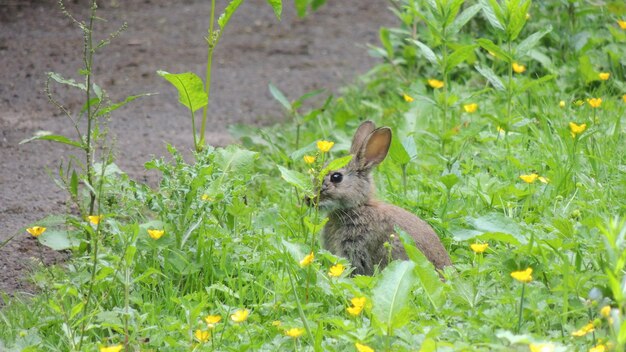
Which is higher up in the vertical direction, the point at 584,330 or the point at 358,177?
the point at 584,330

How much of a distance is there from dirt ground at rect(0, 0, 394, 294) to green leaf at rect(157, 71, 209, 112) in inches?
36.9

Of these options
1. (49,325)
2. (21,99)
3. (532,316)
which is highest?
(532,316)

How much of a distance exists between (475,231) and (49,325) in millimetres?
1693

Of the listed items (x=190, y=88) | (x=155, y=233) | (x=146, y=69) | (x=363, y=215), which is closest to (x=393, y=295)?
(x=155, y=233)

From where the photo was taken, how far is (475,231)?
4.11 meters

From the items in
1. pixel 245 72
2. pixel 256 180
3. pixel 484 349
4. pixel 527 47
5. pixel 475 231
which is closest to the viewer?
pixel 484 349

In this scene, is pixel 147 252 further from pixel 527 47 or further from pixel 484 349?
pixel 527 47

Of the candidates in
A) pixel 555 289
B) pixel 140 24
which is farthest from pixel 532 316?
pixel 140 24

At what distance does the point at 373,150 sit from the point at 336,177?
24 centimetres

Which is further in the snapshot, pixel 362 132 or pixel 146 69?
pixel 146 69

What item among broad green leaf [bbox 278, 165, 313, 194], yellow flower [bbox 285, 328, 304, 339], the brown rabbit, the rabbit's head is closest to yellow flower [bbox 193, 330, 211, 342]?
yellow flower [bbox 285, 328, 304, 339]

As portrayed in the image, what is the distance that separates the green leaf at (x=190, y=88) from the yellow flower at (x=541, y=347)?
198cm

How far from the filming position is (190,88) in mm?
4426

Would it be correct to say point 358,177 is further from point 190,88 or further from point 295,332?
point 295,332
